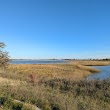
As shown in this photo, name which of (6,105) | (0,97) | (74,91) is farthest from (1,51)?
(6,105)

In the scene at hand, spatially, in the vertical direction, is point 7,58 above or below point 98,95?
above

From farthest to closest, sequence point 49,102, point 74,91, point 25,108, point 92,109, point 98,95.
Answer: point 74,91, point 98,95, point 49,102, point 92,109, point 25,108

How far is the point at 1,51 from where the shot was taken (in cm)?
2173

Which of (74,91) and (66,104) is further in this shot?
(74,91)

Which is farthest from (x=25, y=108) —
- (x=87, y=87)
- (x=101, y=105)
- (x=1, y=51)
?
(x=1, y=51)

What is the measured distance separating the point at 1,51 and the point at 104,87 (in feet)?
39.1

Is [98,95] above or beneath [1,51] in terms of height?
beneath

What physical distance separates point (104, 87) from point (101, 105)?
10.5 feet

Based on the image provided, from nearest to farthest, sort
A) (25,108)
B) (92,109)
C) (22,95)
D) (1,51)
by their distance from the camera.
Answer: (25,108)
(92,109)
(22,95)
(1,51)

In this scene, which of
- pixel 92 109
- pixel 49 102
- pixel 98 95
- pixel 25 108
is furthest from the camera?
pixel 98 95

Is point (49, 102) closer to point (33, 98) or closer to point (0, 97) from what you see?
point (33, 98)

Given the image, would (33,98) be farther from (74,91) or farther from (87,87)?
(87,87)

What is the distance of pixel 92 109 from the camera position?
893 cm

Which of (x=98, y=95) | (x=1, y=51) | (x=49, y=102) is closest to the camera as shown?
(x=49, y=102)
